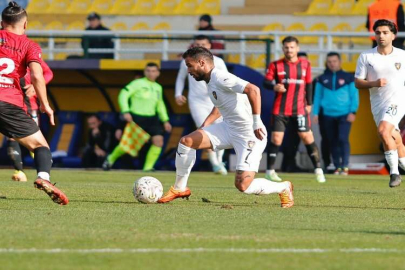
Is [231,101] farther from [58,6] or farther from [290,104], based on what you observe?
[58,6]

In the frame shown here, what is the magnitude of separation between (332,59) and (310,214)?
981cm

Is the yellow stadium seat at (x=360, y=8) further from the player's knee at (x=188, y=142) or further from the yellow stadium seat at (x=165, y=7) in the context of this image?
the player's knee at (x=188, y=142)

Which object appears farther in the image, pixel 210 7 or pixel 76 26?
pixel 210 7

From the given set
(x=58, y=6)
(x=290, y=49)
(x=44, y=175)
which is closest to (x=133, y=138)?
(x=290, y=49)

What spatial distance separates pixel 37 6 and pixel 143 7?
11.6 ft

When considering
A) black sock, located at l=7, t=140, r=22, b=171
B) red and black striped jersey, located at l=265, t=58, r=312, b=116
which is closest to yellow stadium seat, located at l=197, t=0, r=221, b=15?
red and black striped jersey, located at l=265, t=58, r=312, b=116

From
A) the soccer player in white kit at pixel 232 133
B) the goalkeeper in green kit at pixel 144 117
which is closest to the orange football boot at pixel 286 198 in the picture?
the soccer player in white kit at pixel 232 133

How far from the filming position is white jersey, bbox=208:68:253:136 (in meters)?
9.60

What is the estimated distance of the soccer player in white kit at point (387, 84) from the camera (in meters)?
12.2

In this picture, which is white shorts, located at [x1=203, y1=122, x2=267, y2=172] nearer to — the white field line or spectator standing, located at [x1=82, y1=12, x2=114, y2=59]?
the white field line

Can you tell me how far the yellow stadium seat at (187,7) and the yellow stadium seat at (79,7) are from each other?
111 inches

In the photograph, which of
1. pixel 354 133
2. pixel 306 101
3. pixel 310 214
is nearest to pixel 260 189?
pixel 310 214

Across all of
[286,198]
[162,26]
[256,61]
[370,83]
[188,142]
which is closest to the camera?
[286,198]

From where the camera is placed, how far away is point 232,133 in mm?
10109
